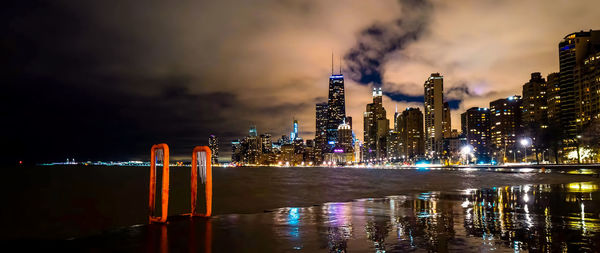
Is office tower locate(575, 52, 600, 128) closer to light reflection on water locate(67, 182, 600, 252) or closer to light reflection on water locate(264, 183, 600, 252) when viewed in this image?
light reflection on water locate(264, 183, 600, 252)

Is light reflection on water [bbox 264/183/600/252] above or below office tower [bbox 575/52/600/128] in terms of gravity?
below

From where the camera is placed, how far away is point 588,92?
173 meters

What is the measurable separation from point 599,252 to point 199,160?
1485cm

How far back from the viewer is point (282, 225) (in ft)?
50.5

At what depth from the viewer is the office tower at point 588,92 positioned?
16481cm

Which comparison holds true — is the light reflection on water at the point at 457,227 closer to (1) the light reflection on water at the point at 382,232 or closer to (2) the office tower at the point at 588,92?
(1) the light reflection on water at the point at 382,232

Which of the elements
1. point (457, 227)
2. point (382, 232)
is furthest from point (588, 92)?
point (382, 232)

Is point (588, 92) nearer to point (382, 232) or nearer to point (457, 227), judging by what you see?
point (457, 227)

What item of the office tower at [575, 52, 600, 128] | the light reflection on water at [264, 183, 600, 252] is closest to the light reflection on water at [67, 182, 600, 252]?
the light reflection on water at [264, 183, 600, 252]

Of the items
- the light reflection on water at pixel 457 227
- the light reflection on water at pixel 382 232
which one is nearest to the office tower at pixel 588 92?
the light reflection on water at pixel 457 227

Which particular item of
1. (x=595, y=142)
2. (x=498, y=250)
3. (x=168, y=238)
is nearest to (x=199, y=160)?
(x=168, y=238)

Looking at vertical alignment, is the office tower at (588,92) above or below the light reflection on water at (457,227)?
above

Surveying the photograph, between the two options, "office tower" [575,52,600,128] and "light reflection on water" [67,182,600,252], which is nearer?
"light reflection on water" [67,182,600,252]

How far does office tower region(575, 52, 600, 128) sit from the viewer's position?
165 m
